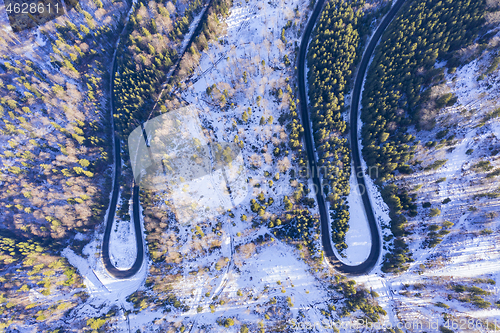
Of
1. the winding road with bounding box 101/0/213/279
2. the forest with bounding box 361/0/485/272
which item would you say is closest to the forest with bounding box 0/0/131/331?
the winding road with bounding box 101/0/213/279

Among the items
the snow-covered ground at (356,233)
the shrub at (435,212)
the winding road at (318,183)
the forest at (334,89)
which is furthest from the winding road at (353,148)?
the shrub at (435,212)

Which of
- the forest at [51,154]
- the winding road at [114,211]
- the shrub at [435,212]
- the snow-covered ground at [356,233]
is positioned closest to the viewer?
the shrub at [435,212]

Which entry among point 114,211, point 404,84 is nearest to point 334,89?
point 404,84

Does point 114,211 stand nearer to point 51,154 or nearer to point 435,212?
point 51,154

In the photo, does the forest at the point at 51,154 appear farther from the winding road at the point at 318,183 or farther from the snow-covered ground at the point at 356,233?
the snow-covered ground at the point at 356,233

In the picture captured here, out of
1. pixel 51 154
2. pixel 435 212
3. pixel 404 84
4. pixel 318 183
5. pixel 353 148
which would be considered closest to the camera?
pixel 435 212

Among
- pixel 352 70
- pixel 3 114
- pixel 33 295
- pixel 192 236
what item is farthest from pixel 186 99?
pixel 33 295
